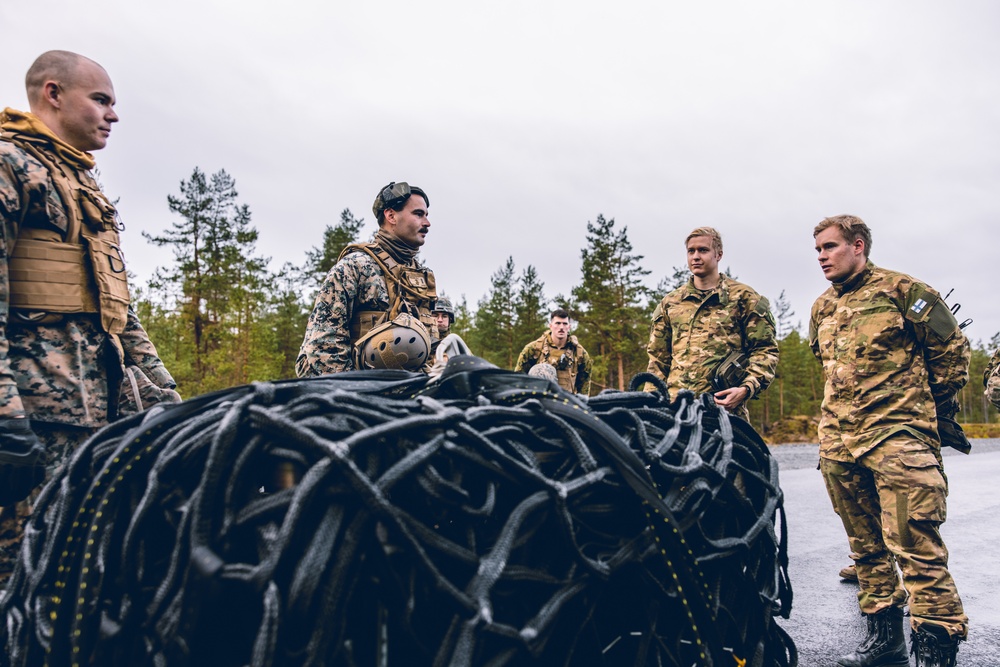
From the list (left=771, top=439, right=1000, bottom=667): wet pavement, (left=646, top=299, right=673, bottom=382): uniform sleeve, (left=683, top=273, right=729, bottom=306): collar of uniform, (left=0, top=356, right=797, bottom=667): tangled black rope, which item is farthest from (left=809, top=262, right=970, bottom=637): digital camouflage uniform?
(left=0, top=356, right=797, bottom=667): tangled black rope

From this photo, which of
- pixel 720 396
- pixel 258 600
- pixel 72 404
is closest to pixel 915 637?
pixel 720 396

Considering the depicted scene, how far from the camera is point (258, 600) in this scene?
84 centimetres

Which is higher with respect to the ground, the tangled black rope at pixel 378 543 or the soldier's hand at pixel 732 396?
the soldier's hand at pixel 732 396

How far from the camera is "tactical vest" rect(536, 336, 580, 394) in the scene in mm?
10344

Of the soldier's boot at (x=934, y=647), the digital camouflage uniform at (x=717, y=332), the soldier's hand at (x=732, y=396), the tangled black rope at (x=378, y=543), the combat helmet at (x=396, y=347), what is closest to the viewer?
the tangled black rope at (x=378, y=543)

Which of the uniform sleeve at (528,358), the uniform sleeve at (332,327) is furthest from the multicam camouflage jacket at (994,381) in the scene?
the uniform sleeve at (528,358)

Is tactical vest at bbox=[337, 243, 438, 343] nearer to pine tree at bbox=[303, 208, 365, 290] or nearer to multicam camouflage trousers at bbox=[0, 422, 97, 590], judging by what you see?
multicam camouflage trousers at bbox=[0, 422, 97, 590]

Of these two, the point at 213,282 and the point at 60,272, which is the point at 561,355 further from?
the point at 213,282

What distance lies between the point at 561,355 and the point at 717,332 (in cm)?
543

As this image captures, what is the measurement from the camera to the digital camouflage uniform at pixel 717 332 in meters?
5.00

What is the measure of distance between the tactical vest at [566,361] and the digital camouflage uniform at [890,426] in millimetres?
6675

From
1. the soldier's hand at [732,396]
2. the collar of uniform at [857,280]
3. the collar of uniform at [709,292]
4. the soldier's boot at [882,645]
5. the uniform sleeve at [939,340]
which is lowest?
the soldier's boot at [882,645]

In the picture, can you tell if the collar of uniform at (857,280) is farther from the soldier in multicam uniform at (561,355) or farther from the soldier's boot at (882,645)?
the soldier in multicam uniform at (561,355)

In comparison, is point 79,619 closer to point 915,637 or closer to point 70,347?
point 70,347
